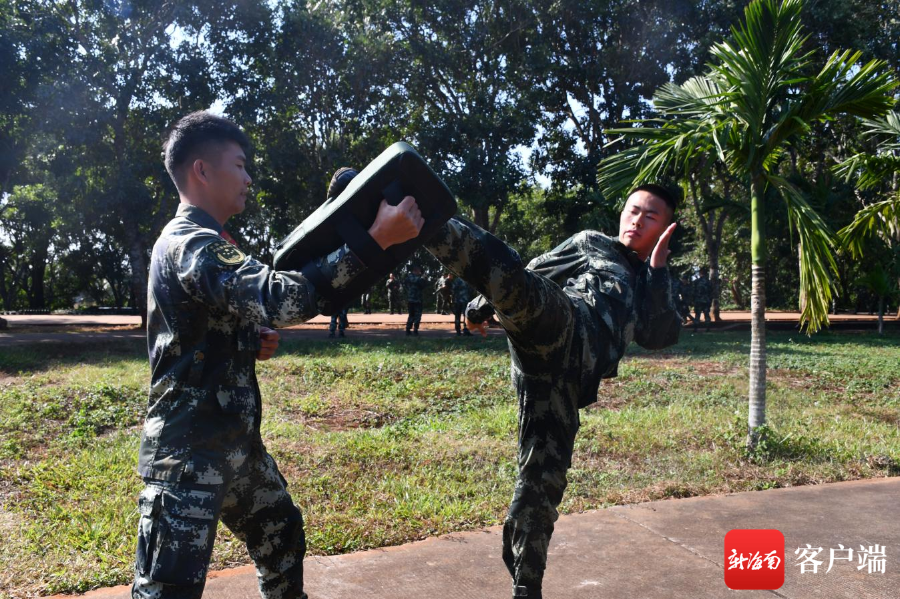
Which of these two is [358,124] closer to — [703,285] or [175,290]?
[703,285]

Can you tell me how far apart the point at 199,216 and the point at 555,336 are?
1322mm

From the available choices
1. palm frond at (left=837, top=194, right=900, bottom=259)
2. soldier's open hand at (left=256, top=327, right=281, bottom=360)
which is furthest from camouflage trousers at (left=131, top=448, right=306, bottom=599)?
palm frond at (left=837, top=194, right=900, bottom=259)

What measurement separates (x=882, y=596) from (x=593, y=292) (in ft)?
6.65

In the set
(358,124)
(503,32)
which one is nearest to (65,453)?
(358,124)

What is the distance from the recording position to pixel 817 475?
18.1 feet

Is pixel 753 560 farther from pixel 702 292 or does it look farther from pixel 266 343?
pixel 702 292

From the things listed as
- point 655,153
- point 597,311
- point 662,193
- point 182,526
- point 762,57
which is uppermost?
point 762,57

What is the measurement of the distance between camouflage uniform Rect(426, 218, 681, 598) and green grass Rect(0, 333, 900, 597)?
4.47 feet

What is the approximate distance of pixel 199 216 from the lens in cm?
222

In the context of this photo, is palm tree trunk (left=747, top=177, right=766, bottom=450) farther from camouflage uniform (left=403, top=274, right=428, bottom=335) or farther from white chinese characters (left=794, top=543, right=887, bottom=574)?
camouflage uniform (left=403, top=274, right=428, bottom=335)

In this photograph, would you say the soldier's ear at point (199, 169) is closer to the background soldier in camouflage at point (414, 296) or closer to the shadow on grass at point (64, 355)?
the shadow on grass at point (64, 355)

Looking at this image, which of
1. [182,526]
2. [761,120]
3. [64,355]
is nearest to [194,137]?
[182,526]

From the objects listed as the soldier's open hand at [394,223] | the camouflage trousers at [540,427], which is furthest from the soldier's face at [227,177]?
the camouflage trousers at [540,427]

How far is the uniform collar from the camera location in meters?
2.20
